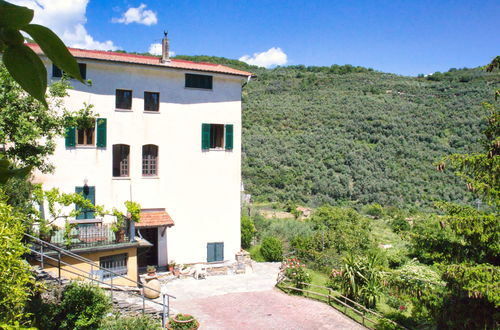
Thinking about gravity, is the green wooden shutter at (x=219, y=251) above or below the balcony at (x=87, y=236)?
below

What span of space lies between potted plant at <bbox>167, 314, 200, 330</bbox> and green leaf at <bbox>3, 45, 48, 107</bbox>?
12822mm

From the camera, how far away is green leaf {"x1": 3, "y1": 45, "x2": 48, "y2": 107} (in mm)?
677

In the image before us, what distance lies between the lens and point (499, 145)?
10.7m

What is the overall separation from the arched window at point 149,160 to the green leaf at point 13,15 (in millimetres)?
17692

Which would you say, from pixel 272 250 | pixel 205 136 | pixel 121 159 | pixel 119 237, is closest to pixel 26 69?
pixel 119 237

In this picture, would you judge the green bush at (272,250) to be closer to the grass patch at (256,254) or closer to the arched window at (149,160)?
the grass patch at (256,254)

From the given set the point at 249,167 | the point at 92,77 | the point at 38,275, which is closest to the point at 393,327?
the point at 38,275

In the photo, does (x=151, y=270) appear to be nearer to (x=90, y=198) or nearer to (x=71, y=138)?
(x=90, y=198)

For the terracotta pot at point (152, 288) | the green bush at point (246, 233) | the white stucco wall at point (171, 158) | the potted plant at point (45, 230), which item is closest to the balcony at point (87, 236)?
the potted plant at point (45, 230)

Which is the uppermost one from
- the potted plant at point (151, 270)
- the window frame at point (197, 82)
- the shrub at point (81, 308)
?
the window frame at point (197, 82)

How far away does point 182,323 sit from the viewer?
1258 centimetres

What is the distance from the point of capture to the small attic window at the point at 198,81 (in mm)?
18500

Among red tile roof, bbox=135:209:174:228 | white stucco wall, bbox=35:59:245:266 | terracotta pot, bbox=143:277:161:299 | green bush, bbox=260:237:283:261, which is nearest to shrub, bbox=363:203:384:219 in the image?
green bush, bbox=260:237:283:261

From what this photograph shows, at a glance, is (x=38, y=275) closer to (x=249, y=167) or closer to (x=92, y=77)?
(x=92, y=77)
